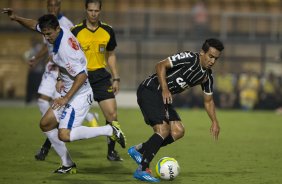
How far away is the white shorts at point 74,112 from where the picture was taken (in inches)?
375

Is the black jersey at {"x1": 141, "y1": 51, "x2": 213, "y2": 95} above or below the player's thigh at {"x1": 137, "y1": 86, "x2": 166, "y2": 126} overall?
above

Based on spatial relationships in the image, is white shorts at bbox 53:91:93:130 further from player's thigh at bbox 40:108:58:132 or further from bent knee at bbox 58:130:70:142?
player's thigh at bbox 40:108:58:132

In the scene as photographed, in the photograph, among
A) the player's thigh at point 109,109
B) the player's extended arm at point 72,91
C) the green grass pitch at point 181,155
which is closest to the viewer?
the player's extended arm at point 72,91

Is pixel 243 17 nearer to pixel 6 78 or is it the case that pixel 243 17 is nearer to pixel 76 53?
pixel 6 78

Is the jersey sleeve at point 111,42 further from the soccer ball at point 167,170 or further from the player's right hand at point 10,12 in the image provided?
the soccer ball at point 167,170

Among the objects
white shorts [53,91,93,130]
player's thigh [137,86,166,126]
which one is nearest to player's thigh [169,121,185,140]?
player's thigh [137,86,166,126]

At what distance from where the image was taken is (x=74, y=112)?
31.3 feet

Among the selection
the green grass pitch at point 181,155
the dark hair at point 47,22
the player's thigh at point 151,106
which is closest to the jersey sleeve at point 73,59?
the dark hair at point 47,22

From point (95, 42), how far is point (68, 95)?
6.46ft

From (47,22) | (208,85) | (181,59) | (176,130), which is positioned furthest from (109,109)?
(47,22)

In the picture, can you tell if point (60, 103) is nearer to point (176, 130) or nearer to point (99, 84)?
point (176, 130)

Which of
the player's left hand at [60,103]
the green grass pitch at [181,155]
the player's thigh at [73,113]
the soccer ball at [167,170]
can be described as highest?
the player's left hand at [60,103]

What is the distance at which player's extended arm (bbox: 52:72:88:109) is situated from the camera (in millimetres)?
9250

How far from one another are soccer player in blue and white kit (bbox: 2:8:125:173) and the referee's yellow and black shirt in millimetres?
1217
